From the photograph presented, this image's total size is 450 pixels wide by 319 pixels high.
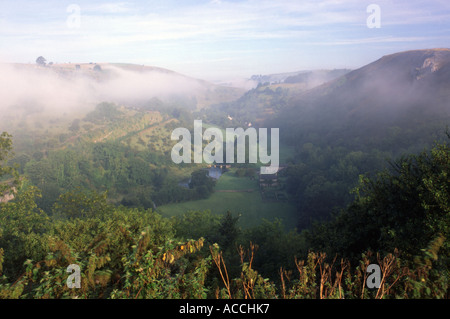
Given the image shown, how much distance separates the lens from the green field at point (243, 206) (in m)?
47.3

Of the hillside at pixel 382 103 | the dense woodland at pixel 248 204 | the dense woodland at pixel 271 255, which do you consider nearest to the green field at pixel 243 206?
the dense woodland at pixel 248 204

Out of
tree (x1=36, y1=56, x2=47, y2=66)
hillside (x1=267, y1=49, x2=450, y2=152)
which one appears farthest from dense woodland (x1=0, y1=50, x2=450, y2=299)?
tree (x1=36, y1=56, x2=47, y2=66)

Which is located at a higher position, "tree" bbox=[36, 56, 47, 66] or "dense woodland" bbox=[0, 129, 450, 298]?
"tree" bbox=[36, 56, 47, 66]

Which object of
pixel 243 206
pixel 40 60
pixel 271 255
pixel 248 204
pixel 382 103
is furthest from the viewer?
pixel 40 60

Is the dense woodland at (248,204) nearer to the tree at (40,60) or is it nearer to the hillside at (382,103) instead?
the hillside at (382,103)

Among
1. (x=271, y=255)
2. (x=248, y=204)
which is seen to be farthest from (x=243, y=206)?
(x=271, y=255)

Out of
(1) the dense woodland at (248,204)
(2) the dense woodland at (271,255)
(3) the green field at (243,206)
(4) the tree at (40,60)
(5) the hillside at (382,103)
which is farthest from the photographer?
(4) the tree at (40,60)

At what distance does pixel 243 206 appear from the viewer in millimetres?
52812

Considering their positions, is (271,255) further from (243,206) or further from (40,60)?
(40,60)

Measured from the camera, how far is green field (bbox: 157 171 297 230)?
47.3 meters

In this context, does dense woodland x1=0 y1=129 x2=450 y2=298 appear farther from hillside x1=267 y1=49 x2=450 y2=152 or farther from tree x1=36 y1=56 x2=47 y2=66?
tree x1=36 y1=56 x2=47 y2=66

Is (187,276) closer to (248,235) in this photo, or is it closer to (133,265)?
(133,265)

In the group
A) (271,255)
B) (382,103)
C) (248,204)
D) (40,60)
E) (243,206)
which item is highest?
(40,60)
